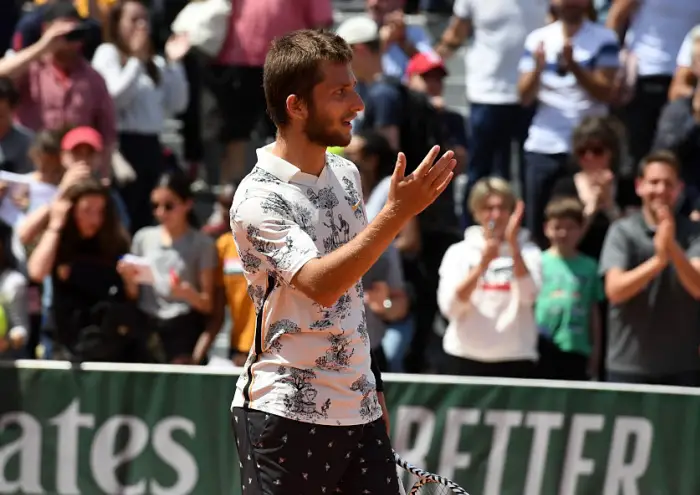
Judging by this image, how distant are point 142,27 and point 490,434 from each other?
4.48m

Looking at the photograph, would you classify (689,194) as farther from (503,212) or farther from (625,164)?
(503,212)

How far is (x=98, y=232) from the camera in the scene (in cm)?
789

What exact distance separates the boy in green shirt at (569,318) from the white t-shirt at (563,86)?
160 centimetres

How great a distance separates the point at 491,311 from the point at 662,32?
3133 millimetres

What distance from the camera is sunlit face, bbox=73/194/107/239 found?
7.85m

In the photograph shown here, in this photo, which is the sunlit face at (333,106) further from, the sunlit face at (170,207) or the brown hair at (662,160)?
the sunlit face at (170,207)

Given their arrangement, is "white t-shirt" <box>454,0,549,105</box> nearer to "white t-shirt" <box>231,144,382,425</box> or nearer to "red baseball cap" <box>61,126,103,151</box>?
"red baseball cap" <box>61,126,103,151</box>

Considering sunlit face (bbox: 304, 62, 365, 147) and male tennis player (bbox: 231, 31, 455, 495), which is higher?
sunlit face (bbox: 304, 62, 365, 147)

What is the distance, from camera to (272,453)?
420cm

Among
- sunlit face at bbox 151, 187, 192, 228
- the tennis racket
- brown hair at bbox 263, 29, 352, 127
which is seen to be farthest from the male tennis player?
sunlit face at bbox 151, 187, 192, 228

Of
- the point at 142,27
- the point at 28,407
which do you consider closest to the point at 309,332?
the point at 28,407

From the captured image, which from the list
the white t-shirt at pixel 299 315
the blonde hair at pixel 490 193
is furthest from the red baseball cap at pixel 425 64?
the white t-shirt at pixel 299 315

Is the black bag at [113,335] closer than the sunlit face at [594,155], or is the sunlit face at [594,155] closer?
the black bag at [113,335]

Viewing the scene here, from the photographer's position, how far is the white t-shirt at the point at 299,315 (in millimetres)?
4078
